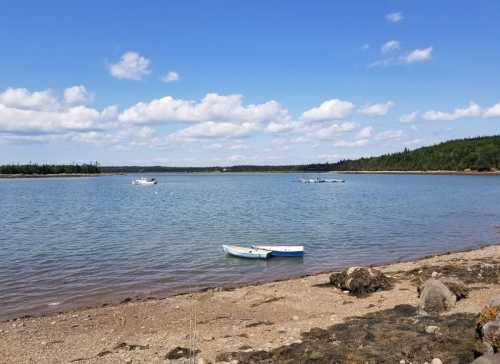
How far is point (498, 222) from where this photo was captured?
46469mm

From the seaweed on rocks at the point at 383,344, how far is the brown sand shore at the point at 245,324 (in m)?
A: 0.03

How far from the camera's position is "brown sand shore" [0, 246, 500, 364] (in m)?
11.7

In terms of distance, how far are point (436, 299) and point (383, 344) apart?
4.60 metres

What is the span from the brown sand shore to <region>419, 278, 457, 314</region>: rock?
33cm

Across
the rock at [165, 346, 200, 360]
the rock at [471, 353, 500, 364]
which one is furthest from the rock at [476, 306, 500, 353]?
the rock at [165, 346, 200, 360]

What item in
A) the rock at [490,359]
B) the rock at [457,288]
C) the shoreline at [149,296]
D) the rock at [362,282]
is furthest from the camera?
the rock at [362,282]

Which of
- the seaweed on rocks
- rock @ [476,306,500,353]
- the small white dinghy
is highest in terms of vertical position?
rock @ [476,306,500,353]

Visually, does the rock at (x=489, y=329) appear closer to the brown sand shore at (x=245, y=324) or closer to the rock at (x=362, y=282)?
the brown sand shore at (x=245, y=324)

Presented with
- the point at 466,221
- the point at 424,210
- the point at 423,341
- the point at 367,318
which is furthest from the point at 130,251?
the point at 424,210

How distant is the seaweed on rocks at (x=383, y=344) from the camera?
33.2 feet

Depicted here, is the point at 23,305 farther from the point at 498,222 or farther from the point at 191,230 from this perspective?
the point at 498,222

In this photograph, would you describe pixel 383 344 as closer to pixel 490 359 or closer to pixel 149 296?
pixel 490 359

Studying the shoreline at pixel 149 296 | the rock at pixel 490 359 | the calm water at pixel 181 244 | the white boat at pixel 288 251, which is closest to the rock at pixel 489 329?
the rock at pixel 490 359

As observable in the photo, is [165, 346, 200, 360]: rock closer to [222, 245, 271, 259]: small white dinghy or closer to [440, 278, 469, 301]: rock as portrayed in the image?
[440, 278, 469, 301]: rock
